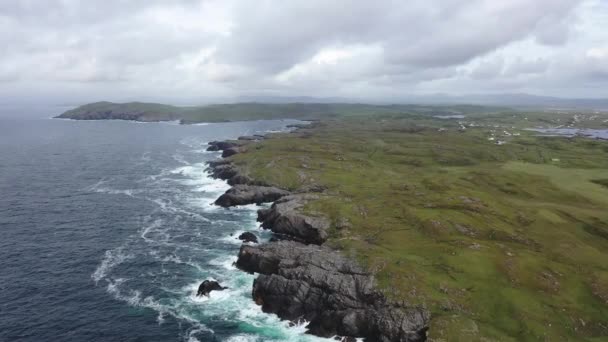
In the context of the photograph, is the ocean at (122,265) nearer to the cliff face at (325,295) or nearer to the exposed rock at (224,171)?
the cliff face at (325,295)

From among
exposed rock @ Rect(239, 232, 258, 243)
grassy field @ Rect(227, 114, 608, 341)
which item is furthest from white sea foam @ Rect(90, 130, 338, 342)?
grassy field @ Rect(227, 114, 608, 341)

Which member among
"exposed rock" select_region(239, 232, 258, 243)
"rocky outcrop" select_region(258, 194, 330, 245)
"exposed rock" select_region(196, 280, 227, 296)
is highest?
"rocky outcrop" select_region(258, 194, 330, 245)

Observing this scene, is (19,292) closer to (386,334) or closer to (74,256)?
(74,256)

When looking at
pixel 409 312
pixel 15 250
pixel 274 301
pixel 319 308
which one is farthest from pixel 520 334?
pixel 15 250

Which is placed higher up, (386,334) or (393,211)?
(393,211)

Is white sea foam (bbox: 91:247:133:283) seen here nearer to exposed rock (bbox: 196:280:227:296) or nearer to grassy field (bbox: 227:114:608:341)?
exposed rock (bbox: 196:280:227:296)

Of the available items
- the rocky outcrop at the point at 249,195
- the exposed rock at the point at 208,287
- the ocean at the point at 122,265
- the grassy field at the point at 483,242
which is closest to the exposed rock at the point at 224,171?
the grassy field at the point at 483,242

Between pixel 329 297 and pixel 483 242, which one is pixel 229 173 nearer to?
pixel 329 297
